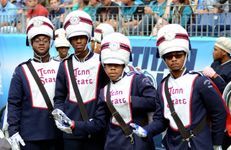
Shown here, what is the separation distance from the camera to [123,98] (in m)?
6.50

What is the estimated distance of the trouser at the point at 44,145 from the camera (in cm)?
720

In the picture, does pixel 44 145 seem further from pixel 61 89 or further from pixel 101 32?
pixel 101 32

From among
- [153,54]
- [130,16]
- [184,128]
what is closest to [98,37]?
[153,54]

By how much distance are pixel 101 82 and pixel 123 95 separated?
0.53m

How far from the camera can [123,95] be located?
6.50 meters

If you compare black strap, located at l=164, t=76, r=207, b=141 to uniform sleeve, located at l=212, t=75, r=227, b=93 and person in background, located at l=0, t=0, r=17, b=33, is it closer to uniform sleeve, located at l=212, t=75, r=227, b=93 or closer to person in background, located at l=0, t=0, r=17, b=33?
uniform sleeve, located at l=212, t=75, r=227, b=93

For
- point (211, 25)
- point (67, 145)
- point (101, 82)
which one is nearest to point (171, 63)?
→ point (101, 82)

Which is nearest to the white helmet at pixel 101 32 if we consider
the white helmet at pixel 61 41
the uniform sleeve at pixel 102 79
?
the white helmet at pixel 61 41

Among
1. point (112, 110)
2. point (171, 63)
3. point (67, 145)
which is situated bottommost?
point (67, 145)

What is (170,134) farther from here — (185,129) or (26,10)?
(26,10)

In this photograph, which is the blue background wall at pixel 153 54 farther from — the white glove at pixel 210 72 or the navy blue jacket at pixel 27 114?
the navy blue jacket at pixel 27 114

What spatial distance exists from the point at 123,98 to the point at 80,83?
60 cm

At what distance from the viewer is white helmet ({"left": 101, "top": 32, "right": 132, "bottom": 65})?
645cm

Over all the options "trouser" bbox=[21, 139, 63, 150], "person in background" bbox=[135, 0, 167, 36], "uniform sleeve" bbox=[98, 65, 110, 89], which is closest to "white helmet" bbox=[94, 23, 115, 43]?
"person in background" bbox=[135, 0, 167, 36]
